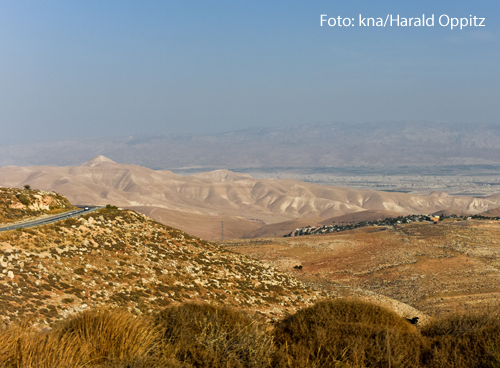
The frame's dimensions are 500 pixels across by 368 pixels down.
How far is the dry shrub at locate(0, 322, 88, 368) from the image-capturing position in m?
6.21

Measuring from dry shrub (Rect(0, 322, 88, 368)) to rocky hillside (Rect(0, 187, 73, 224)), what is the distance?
17656 millimetres

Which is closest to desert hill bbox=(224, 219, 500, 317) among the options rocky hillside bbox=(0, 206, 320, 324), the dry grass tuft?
rocky hillside bbox=(0, 206, 320, 324)

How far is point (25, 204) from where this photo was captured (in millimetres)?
25375

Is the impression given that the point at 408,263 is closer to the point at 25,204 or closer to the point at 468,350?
the point at 25,204

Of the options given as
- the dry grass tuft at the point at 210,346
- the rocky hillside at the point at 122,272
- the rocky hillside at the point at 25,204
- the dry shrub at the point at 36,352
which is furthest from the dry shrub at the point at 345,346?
the rocky hillside at the point at 25,204

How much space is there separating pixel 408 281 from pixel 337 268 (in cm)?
747

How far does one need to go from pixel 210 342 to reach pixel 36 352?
264 cm

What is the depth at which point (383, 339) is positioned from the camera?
823cm

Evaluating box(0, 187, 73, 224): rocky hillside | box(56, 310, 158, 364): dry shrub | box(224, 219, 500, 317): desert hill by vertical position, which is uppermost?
box(0, 187, 73, 224): rocky hillside

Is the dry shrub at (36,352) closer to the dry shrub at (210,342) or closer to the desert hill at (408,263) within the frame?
the dry shrub at (210,342)

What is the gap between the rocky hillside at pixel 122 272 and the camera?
1463cm

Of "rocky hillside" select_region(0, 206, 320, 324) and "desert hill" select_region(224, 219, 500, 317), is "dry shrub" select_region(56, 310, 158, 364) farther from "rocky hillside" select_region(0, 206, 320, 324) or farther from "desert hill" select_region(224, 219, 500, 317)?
"desert hill" select_region(224, 219, 500, 317)

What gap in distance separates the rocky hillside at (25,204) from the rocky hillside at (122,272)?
3559mm

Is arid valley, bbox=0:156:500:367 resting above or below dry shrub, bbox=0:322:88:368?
below
